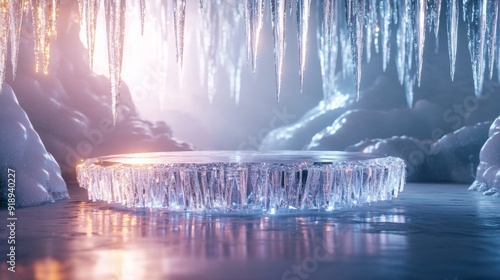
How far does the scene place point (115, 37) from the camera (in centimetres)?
834

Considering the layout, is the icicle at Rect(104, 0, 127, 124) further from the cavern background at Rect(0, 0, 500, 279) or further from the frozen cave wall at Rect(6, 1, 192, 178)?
the frozen cave wall at Rect(6, 1, 192, 178)

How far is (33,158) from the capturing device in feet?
27.7

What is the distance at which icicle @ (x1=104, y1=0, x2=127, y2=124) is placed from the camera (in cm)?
801

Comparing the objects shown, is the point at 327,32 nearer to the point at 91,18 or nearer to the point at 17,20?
the point at 91,18

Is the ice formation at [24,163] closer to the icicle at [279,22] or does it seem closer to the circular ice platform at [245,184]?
the circular ice platform at [245,184]

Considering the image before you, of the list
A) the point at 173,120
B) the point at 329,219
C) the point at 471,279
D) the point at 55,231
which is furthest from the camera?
the point at 173,120

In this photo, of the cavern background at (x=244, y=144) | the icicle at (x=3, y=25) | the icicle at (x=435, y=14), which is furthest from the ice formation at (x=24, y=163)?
the icicle at (x=435, y=14)

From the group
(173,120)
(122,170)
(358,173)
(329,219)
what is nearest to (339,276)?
(329,219)

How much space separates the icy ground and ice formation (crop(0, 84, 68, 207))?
0.60 metres

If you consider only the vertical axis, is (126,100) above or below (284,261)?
above

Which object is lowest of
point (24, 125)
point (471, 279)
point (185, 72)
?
point (471, 279)

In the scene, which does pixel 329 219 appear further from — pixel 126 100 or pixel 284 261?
pixel 126 100

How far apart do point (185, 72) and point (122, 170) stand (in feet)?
82.7

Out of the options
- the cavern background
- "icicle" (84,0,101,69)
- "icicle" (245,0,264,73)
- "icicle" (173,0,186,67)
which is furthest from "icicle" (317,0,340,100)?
Answer: "icicle" (84,0,101,69)
